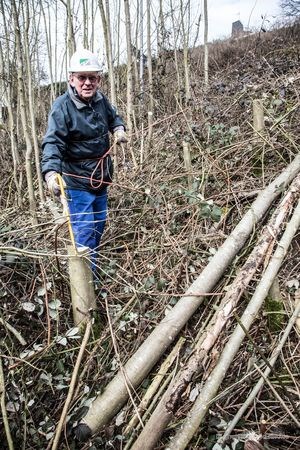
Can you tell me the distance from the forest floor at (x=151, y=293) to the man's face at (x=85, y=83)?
108 centimetres

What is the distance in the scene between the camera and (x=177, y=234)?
3604 mm

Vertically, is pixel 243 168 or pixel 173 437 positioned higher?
pixel 243 168

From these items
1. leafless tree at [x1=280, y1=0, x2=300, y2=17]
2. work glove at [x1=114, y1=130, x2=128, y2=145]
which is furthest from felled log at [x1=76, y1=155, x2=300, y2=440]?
leafless tree at [x1=280, y1=0, x2=300, y2=17]

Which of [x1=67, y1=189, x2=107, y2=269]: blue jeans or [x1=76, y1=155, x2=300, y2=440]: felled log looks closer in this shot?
[x1=76, y1=155, x2=300, y2=440]: felled log

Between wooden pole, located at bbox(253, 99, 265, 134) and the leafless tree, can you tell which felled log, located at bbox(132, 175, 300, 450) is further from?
the leafless tree

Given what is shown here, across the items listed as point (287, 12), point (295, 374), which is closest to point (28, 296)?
point (295, 374)

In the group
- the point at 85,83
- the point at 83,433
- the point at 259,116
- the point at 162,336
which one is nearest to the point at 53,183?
the point at 85,83

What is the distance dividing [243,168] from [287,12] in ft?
44.1

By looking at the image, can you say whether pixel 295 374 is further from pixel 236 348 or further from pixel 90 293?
pixel 90 293

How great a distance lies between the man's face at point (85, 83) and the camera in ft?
10.0

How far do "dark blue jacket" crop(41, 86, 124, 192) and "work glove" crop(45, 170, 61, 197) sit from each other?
3.4 inches

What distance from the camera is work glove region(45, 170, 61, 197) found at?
106 inches

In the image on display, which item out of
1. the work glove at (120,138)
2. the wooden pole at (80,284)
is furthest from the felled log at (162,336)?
the work glove at (120,138)

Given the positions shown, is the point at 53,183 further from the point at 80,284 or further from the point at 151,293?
the point at 151,293
